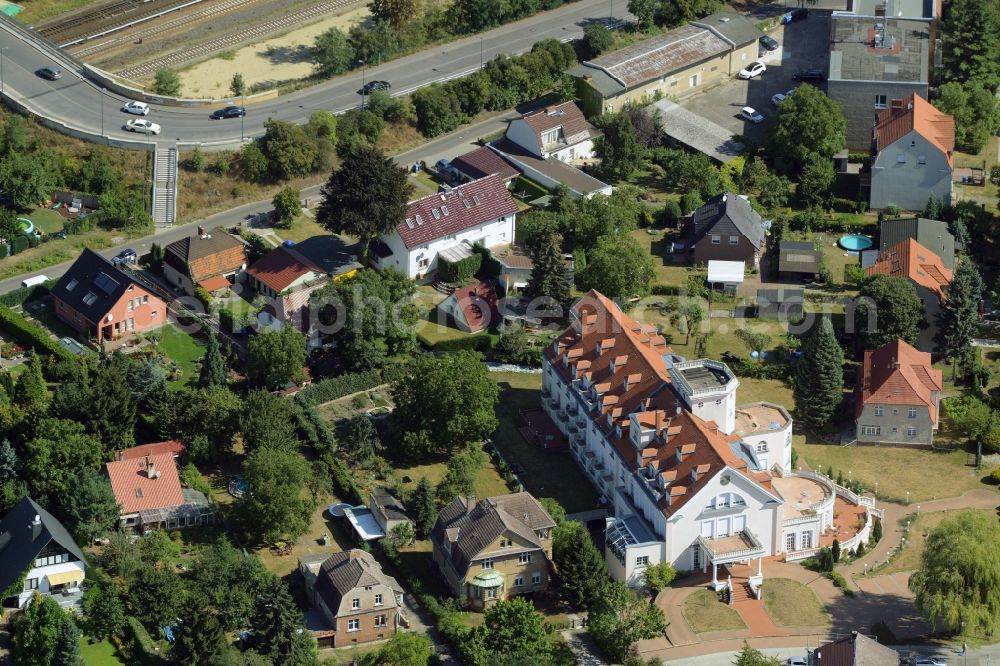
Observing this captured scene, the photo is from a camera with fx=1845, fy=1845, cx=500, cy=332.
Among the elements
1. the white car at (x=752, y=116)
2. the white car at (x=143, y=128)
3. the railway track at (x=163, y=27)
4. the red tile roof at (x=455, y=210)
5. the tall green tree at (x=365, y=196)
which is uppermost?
the railway track at (x=163, y=27)

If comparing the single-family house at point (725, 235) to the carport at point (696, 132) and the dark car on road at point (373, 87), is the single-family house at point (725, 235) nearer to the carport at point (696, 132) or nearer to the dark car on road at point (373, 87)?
the carport at point (696, 132)

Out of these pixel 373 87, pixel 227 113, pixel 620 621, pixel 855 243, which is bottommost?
pixel 620 621

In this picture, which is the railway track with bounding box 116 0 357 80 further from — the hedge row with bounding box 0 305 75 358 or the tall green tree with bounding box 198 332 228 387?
the tall green tree with bounding box 198 332 228 387

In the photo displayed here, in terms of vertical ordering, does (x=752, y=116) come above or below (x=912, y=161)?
above

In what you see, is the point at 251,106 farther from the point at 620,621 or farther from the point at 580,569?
the point at 620,621

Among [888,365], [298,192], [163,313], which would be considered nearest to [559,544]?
[888,365]

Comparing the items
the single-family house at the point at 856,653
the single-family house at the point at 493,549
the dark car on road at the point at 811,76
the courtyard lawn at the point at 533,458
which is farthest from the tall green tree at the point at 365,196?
the single-family house at the point at 856,653

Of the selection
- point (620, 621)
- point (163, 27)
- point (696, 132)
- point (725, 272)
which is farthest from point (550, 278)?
point (163, 27)
